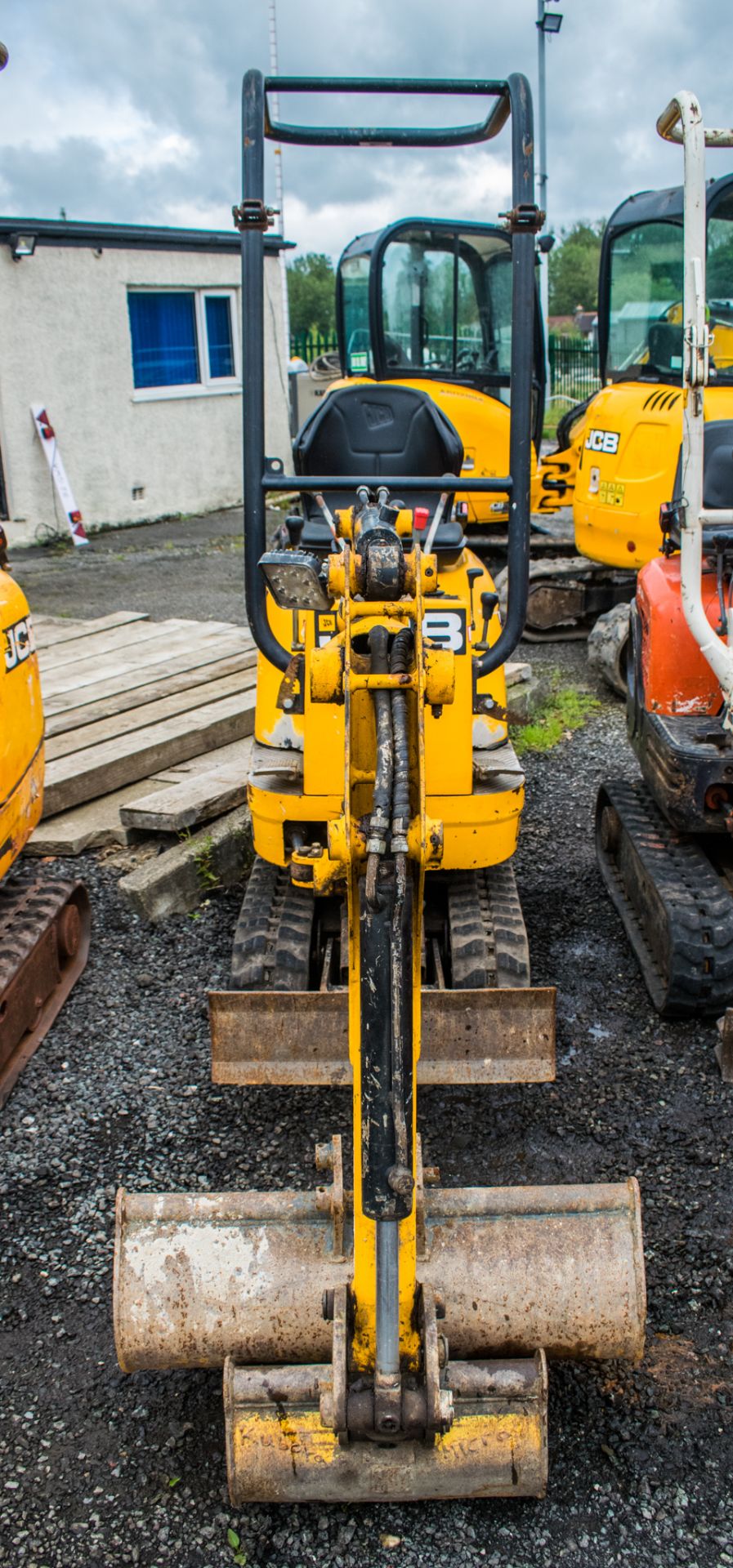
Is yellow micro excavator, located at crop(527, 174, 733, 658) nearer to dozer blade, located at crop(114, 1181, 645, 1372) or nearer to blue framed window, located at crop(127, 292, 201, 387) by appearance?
dozer blade, located at crop(114, 1181, 645, 1372)

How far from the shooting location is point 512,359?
3.81 m

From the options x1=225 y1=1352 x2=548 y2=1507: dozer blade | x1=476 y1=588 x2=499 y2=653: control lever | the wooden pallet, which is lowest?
x1=225 y1=1352 x2=548 y2=1507: dozer blade

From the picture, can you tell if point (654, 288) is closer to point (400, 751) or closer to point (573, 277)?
point (400, 751)

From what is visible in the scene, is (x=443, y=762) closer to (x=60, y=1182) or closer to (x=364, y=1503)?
(x=60, y=1182)

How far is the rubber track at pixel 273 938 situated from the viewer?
3.82 m

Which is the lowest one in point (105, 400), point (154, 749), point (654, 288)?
point (154, 749)

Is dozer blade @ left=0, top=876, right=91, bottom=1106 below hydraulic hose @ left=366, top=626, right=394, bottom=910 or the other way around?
below

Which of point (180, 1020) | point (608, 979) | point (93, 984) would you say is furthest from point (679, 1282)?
point (93, 984)

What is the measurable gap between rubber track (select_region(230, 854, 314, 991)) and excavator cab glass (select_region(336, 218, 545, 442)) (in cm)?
599

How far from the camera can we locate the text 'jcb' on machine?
3.85m

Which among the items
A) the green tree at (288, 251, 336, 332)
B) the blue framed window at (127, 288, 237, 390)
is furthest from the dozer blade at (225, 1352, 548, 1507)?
the green tree at (288, 251, 336, 332)

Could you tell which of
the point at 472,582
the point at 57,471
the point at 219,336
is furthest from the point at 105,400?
the point at 472,582

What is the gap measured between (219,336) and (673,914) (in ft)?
38.6

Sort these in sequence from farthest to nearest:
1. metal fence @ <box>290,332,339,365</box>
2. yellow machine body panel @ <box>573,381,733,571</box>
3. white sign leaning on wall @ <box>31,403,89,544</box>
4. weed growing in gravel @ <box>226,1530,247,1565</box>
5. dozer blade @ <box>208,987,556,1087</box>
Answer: metal fence @ <box>290,332,339,365</box> < white sign leaning on wall @ <box>31,403,89,544</box> < yellow machine body panel @ <box>573,381,733,571</box> < dozer blade @ <box>208,987,556,1087</box> < weed growing in gravel @ <box>226,1530,247,1565</box>
